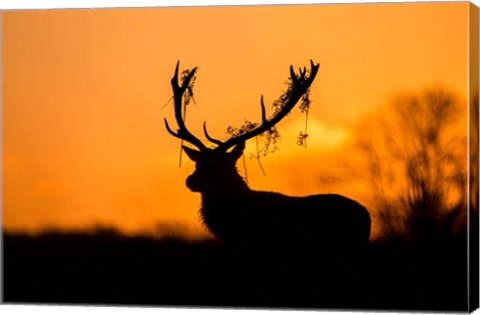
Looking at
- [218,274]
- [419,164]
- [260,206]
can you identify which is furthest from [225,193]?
[419,164]

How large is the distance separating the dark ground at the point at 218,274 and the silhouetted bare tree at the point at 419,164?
0.52 ft

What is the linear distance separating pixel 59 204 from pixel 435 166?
256 cm

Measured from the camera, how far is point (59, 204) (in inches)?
452

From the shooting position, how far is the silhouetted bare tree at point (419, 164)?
35.5ft

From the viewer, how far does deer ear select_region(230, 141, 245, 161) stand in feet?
36.6

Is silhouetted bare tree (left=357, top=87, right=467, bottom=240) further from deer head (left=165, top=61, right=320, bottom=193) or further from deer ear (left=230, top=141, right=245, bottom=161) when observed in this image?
deer ear (left=230, top=141, right=245, bottom=161)

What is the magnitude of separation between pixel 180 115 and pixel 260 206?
81cm

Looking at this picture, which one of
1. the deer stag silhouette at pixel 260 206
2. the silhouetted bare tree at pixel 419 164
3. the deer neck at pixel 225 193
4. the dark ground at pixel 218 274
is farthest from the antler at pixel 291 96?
the dark ground at pixel 218 274

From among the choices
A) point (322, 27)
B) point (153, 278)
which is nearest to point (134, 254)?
point (153, 278)

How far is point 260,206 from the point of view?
11.2 metres

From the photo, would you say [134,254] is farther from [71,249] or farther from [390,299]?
[390,299]

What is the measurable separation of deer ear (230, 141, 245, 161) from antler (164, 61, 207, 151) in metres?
0.19

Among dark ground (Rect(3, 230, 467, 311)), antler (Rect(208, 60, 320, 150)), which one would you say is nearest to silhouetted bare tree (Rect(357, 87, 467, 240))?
dark ground (Rect(3, 230, 467, 311))

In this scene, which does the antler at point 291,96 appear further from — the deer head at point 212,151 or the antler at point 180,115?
the antler at point 180,115
